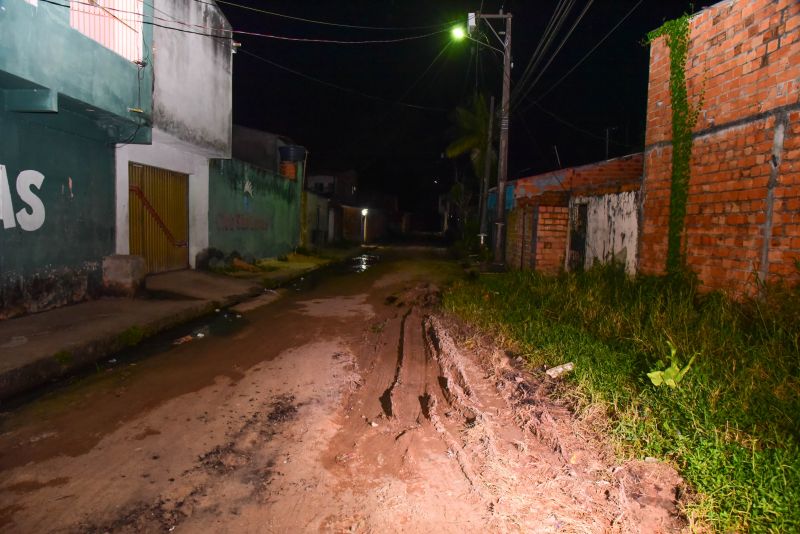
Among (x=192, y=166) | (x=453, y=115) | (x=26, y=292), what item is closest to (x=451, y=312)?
(x=26, y=292)

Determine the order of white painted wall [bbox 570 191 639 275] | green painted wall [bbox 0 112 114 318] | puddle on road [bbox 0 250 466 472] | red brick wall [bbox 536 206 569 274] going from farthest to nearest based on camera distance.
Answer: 1. red brick wall [bbox 536 206 569 274]
2. white painted wall [bbox 570 191 639 275]
3. green painted wall [bbox 0 112 114 318]
4. puddle on road [bbox 0 250 466 472]

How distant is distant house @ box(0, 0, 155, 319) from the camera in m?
6.74

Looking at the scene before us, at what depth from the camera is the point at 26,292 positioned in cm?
742

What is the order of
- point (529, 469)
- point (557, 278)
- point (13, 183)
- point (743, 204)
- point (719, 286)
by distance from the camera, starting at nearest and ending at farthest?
point (529, 469) < point (743, 204) < point (719, 286) < point (13, 183) < point (557, 278)

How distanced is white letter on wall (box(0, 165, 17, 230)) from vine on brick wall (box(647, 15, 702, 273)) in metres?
9.40

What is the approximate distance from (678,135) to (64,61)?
28.6 ft

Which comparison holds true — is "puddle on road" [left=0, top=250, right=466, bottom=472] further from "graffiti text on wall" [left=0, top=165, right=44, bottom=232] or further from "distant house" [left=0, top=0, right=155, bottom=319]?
"graffiti text on wall" [left=0, top=165, right=44, bottom=232]

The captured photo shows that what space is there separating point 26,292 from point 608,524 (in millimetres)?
8293

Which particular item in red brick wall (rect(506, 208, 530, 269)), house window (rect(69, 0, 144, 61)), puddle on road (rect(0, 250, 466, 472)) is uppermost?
house window (rect(69, 0, 144, 61))

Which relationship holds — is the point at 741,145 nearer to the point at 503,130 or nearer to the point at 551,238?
the point at 551,238

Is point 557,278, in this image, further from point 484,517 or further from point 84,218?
point 84,218

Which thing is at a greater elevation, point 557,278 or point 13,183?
point 13,183

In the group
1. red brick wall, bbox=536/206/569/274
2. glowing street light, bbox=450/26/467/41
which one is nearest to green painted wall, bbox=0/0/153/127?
red brick wall, bbox=536/206/569/274

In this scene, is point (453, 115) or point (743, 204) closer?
point (743, 204)
